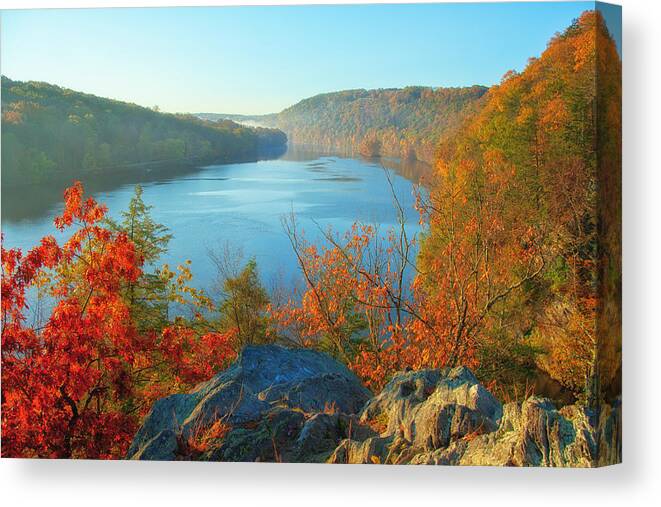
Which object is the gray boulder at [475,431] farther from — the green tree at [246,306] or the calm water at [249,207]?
the calm water at [249,207]

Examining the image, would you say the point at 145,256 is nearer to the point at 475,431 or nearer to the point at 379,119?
the point at 379,119

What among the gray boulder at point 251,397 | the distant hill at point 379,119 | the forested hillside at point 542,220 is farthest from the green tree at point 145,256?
the forested hillside at point 542,220

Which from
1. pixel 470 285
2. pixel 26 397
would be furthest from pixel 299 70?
pixel 26 397

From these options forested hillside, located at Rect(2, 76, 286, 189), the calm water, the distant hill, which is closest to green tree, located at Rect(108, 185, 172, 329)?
the calm water

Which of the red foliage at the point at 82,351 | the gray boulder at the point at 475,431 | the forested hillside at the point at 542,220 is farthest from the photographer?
the red foliage at the point at 82,351

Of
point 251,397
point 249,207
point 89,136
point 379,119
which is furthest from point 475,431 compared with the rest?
point 89,136

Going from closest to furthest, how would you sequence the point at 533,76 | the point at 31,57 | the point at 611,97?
the point at 611,97
the point at 533,76
the point at 31,57

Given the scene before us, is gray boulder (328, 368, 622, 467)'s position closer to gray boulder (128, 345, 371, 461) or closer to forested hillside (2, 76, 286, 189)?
gray boulder (128, 345, 371, 461)

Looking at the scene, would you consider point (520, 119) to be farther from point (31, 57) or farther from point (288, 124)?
point (31, 57)
